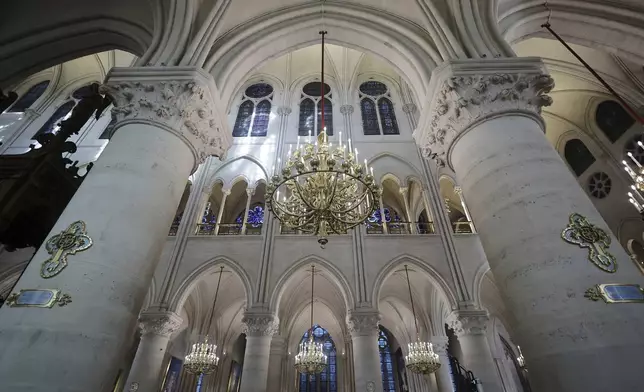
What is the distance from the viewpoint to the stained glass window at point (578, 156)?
12.7 m

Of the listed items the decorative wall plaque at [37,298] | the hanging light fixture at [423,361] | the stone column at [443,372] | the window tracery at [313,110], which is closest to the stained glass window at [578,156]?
the stone column at [443,372]

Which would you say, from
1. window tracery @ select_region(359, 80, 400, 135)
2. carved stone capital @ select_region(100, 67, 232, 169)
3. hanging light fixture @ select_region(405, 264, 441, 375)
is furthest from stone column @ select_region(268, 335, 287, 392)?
window tracery @ select_region(359, 80, 400, 135)

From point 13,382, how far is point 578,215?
574cm

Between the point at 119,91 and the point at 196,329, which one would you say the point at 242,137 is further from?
the point at 119,91

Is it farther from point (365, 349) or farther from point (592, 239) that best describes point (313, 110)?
point (592, 239)

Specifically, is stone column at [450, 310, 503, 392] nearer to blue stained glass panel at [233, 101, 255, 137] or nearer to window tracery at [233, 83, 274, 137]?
window tracery at [233, 83, 274, 137]

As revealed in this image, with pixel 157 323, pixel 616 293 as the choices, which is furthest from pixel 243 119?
pixel 616 293

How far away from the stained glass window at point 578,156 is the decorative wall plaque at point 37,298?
15888 mm

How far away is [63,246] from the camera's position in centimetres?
364

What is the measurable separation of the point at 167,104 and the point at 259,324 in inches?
246

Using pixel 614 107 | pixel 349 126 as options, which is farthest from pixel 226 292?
pixel 614 107

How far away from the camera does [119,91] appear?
16.9 ft

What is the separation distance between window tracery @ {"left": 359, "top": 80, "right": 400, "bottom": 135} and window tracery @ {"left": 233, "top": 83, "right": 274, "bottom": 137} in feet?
14.2

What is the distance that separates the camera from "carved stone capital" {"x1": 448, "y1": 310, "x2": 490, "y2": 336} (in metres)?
8.71
